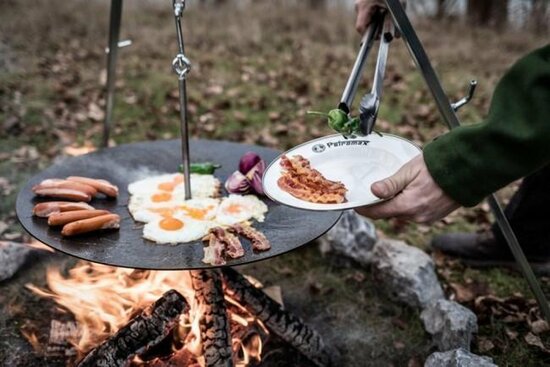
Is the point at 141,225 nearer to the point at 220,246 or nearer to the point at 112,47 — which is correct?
the point at 220,246

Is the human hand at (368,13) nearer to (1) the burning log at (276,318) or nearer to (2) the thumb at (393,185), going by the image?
(2) the thumb at (393,185)

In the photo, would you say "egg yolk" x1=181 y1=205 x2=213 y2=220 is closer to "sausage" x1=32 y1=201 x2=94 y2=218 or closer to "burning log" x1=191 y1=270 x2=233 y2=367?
"burning log" x1=191 y1=270 x2=233 y2=367

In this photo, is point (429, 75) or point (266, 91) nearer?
point (429, 75)

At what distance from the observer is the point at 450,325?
2.64 metres

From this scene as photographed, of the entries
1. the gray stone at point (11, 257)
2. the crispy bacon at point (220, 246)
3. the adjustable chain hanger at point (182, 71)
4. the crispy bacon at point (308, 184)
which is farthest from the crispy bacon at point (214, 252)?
the gray stone at point (11, 257)

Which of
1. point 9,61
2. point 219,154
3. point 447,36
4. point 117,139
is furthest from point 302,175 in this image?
point 447,36

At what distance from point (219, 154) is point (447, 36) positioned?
6664 mm

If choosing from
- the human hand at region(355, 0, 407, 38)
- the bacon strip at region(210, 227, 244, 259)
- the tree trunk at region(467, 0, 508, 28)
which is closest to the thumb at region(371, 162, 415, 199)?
the bacon strip at region(210, 227, 244, 259)

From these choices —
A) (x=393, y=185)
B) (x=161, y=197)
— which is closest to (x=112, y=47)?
(x=161, y=197)

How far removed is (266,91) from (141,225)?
423 centimetres

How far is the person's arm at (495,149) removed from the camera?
5.28 feet

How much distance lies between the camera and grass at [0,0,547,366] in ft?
10.4

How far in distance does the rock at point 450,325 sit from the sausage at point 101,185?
1.72 metres

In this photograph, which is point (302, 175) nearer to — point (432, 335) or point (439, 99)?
point (439, 99)
